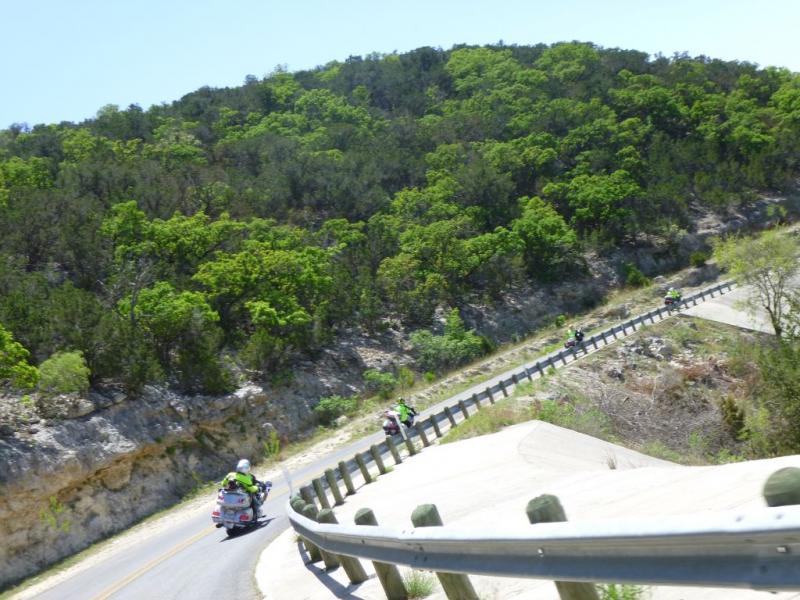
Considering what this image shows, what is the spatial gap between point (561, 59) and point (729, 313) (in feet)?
279

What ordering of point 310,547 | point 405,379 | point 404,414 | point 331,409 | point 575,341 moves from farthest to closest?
point 405,379, point 575,341, point 331,409, point 404,414, point 310,547

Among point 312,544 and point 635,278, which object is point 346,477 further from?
point 635,278

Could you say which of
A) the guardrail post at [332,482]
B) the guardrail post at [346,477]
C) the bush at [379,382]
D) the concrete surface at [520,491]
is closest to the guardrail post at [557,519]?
the concrete surface at [520,491]

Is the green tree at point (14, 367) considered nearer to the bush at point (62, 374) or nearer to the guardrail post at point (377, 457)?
the bush at point (62, 374)

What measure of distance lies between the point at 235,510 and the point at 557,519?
15916mm

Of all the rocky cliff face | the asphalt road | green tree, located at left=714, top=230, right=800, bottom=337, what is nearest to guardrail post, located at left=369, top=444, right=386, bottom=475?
the asphalt road

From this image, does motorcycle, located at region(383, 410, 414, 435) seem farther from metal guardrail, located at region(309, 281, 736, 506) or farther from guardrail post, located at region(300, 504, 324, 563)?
guardrail post, located at region(300, 504, 324, 563)

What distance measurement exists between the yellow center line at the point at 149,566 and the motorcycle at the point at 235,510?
1.28 meters

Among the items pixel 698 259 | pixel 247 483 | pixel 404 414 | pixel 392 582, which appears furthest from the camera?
pixel 698 259

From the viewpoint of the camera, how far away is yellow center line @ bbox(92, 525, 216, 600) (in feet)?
54.4

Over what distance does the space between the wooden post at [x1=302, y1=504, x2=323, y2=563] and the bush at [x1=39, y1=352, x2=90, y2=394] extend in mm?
21114

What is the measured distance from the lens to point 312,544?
40.3ft

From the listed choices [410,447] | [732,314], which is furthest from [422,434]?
[732,314]

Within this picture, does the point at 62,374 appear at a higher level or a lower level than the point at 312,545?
higher
